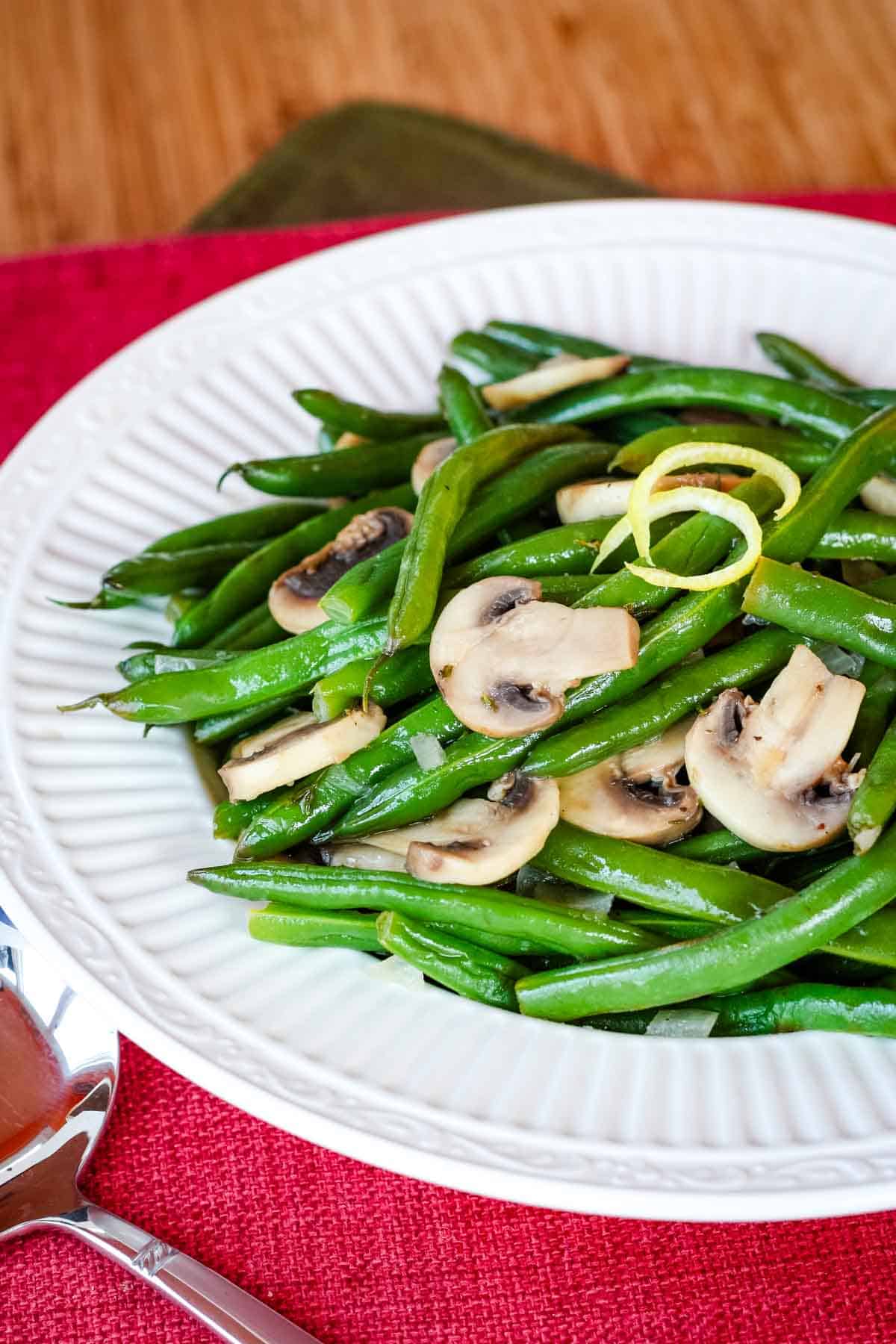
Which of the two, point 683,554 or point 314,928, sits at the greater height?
point 683,554

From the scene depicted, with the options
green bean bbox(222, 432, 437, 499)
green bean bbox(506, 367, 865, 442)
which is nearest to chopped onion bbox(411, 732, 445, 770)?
green bean bbox(222, 432, 437, 499)

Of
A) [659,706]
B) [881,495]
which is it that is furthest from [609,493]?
[881,495]

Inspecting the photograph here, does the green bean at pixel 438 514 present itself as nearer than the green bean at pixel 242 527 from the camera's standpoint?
Yes

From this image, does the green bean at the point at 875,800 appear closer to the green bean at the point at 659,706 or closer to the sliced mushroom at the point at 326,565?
the green bean at the point at 659,706

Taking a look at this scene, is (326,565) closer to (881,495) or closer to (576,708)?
(576,708)

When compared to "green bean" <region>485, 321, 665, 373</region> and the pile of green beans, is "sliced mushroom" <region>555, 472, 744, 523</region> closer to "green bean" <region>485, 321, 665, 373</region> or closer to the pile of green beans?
the pile of green beans

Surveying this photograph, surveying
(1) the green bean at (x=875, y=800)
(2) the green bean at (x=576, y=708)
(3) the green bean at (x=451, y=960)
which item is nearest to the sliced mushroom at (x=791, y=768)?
(1) the green bean at (x=875, y=800)
